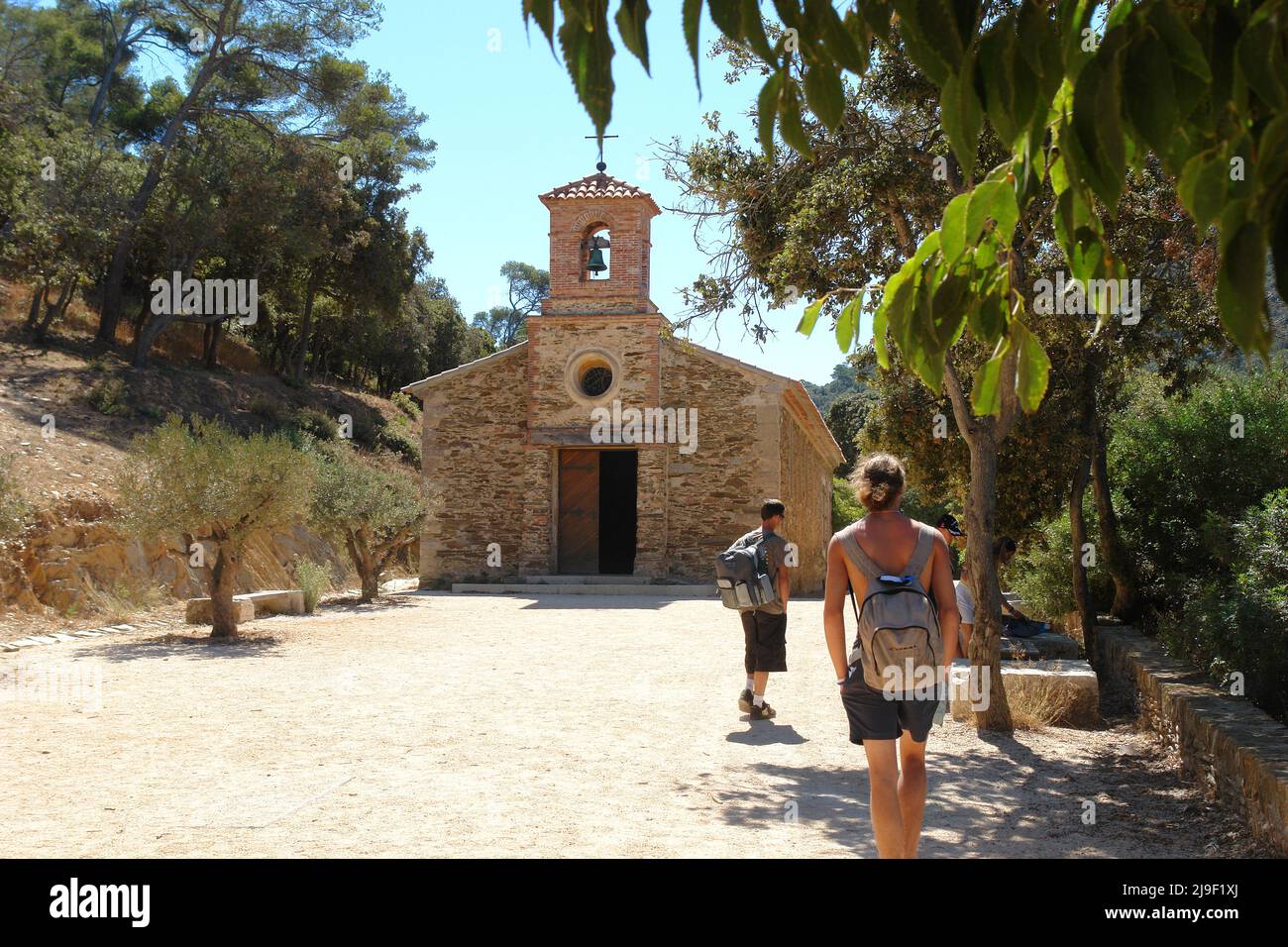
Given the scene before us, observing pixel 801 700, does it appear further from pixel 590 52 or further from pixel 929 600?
pixel 590 52

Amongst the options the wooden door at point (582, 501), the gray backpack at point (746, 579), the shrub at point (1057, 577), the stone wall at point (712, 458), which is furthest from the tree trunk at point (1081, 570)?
the wooden door at point (582, 501)

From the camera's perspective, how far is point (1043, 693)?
8.30 meters

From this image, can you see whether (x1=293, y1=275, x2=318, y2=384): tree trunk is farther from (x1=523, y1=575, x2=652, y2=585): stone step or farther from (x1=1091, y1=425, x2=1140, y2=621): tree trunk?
(x1=1091, y1=425, x2=1140, y2=621): tree trunk

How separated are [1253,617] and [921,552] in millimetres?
3728

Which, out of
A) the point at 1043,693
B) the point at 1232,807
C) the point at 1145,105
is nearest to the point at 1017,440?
the point at 1043,693

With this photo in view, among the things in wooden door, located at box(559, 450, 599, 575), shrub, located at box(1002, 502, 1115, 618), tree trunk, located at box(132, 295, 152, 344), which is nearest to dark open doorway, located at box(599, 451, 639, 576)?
wooden door, located at box(559, 450, 599, 575)

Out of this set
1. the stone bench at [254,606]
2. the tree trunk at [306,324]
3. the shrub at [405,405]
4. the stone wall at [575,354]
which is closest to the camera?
the stone bench at [254,606]

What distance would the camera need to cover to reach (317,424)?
26891mm

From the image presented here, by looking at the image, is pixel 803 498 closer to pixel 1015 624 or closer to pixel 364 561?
pixel 364 561

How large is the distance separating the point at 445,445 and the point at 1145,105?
22.1m

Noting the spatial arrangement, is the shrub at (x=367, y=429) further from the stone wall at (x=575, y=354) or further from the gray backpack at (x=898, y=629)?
the gray backpack at (x=898, y=629)

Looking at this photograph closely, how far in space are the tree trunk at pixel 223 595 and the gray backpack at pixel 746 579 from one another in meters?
6.70

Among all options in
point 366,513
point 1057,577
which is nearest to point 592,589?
point 366,513

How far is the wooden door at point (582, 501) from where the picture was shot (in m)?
22.9
